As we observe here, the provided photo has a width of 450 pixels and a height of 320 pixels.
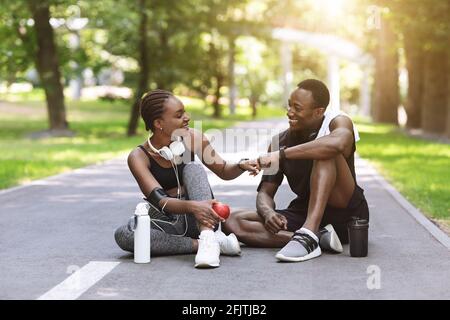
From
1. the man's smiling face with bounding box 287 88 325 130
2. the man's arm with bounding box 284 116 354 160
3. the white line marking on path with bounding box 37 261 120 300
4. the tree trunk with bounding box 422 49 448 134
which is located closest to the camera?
the white line marking on path with bounding box 37 261 120 300

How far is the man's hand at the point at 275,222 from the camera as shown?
800 centimetres

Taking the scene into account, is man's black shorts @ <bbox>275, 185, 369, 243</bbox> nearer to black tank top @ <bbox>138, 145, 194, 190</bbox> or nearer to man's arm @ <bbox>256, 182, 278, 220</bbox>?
man's arm @ <bbox>256, 182, 278, 220</bbox>

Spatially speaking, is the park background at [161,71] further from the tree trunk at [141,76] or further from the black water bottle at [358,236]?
the black water bottle at [358,236]

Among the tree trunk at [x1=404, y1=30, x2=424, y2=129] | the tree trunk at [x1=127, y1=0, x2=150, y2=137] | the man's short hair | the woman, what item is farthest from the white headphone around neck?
the tree trunk at [x1=404, y1=30, x2=424, y2=129]

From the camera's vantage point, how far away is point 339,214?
817cm

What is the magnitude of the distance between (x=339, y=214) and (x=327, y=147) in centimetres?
75

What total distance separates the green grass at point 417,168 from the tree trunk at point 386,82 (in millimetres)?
14744

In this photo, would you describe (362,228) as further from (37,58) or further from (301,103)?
(37,58)

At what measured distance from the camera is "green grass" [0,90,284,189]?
17422 mm

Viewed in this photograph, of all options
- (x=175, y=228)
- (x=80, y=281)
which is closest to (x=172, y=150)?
(x=175, y=228)

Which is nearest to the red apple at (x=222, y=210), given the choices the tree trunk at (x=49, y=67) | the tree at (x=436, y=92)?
the tree trunk at (x=49, y=67)

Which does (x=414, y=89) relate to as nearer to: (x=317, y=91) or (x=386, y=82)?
(x=386, y=82)

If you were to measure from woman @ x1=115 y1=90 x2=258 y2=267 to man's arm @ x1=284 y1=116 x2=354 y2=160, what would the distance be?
39 cm

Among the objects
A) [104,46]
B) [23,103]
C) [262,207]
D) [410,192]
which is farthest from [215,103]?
[262,207]
